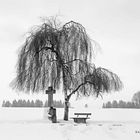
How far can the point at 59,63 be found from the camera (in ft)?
53.0

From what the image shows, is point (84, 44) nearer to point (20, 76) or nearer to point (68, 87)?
point (68, 87)

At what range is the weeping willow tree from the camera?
15844 millimetres

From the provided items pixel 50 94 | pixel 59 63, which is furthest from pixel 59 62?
pixel 50 94

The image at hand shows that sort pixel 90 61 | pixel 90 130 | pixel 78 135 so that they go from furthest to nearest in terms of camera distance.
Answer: pixel 90 61 → pixel 90 130 → pixel 78 135

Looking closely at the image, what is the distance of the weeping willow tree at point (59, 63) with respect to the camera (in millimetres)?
15844

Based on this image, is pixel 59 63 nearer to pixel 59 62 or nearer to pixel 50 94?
pixel 59 62

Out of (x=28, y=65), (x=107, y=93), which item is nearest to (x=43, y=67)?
(x=28, y=65)

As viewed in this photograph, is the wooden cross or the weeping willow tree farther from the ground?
the weeping willow tree

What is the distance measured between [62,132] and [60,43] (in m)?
6.86

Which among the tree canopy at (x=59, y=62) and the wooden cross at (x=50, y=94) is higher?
the tree canopy at (x=59, y=62)

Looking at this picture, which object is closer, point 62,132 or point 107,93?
point 62,132

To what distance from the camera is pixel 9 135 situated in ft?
34.7

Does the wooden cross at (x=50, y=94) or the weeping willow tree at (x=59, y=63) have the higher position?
the weeping willow tree at (x=59, y=63)

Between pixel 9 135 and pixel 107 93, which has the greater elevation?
pixel 107 93
